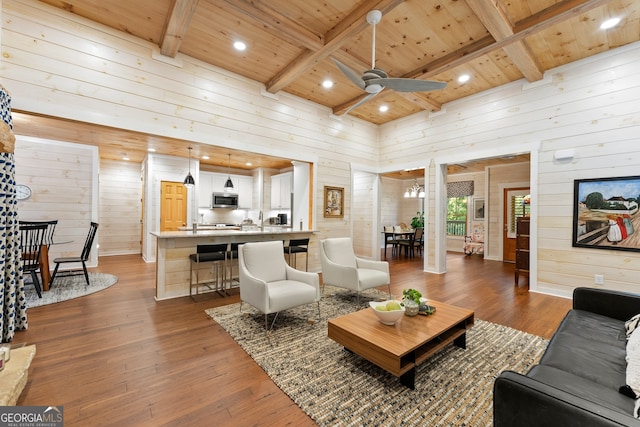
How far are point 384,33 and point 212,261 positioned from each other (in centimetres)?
401

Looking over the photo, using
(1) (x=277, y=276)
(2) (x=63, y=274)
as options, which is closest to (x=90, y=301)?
(2) (x=63, y=274)

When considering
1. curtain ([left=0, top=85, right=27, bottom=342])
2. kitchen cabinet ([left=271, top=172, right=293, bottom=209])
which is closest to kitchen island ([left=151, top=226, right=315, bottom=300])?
curtain ([left=0, top=85, right=27, bottom=342])

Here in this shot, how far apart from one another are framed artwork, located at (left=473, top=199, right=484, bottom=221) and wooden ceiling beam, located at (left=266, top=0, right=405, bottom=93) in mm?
7036

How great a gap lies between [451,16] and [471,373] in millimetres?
3809

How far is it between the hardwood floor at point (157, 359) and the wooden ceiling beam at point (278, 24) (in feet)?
11.5

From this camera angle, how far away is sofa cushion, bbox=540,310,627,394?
1461 mm

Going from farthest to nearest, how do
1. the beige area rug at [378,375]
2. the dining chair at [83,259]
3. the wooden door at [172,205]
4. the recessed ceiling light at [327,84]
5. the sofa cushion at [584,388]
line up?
the wooden door at [172,205], the recessed ceiling light at [327,84], the dining chair at [83,259], the beige area rug at [378,375], the sofa cushion at [584,388]

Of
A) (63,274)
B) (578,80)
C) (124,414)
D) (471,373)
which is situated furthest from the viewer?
(63,274)

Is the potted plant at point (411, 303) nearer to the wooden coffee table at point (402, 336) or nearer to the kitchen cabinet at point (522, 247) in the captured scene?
the wooden coffee table at point (402, 336)

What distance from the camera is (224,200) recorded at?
330 inches

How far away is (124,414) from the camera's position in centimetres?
172

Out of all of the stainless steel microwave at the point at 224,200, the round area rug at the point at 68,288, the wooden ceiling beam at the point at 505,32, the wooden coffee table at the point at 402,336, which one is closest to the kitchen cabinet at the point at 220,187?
the stainless steel microwave at the point at 224,200

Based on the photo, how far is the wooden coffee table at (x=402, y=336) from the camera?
1919 millimetres

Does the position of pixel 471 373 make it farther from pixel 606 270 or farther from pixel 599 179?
pixel 599 179
